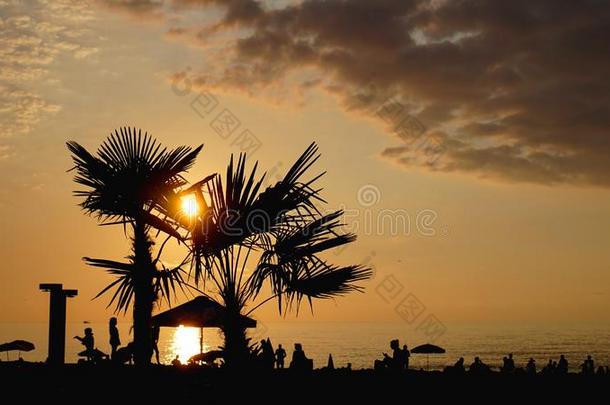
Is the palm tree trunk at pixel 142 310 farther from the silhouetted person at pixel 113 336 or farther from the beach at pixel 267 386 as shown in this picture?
the silhouetted person at pixel 113 336

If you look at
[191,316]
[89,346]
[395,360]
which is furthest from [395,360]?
[89,346]

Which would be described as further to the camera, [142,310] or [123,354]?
[123,354]

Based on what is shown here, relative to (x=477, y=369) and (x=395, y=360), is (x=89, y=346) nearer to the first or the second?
(x=395, y=360)

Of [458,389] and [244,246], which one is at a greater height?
[244,246]

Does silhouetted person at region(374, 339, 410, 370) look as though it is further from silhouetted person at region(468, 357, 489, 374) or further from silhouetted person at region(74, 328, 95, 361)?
silhouetted person at region(74, 328, 95, 361)

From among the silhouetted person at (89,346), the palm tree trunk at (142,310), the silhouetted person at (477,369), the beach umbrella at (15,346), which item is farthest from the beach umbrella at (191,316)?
the beach umbrella at (15,346)

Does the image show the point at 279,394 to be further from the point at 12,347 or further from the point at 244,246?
the point at 12,347

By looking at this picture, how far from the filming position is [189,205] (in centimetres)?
1130

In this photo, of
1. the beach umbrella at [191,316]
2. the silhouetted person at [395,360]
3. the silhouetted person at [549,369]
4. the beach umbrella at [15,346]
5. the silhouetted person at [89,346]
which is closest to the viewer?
the silhouetted person at [549,369]

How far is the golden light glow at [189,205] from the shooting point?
437 inches

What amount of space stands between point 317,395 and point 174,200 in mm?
3801

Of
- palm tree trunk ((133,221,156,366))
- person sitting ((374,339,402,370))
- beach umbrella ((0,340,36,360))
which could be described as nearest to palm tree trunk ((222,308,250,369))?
palm tree trunk ((133,221,156,366))

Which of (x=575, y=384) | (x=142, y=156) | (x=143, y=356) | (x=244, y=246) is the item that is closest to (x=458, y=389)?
(x=575, y=384)

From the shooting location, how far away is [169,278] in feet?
38.1
